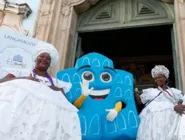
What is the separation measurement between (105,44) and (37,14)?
248 centimetres

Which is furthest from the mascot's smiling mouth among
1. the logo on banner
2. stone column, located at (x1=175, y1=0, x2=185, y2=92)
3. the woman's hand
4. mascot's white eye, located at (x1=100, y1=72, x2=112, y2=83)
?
stone column, located at (x1=175, y1=0, x2=185, y2=92)

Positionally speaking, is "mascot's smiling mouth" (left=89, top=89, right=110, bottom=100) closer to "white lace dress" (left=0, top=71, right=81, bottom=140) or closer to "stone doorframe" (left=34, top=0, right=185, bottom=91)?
"white lace dress" (left=0, top=71, right=81, bottom=140)

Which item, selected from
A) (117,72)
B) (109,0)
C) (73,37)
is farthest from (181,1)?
(117,72)

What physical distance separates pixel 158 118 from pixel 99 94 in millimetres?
693

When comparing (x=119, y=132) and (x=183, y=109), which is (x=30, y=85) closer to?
(x=119, y=132)

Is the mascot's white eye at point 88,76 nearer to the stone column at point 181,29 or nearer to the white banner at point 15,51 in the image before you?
the white banner at point 15,51

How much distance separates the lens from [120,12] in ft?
17.8

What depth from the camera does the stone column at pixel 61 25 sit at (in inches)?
190

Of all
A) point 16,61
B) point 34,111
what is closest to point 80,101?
point 34,111

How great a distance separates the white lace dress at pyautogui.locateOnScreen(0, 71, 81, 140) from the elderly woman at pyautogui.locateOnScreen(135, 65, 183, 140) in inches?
32.0

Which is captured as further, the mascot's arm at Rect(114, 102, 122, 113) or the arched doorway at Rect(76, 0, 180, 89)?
the arched doorway at Rect(76, 0, 180, 89)

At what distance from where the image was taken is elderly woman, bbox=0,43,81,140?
6.97ft

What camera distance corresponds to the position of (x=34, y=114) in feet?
7.34

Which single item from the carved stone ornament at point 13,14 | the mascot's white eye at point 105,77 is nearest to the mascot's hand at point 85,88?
the mascot's white eye at point 105,77
